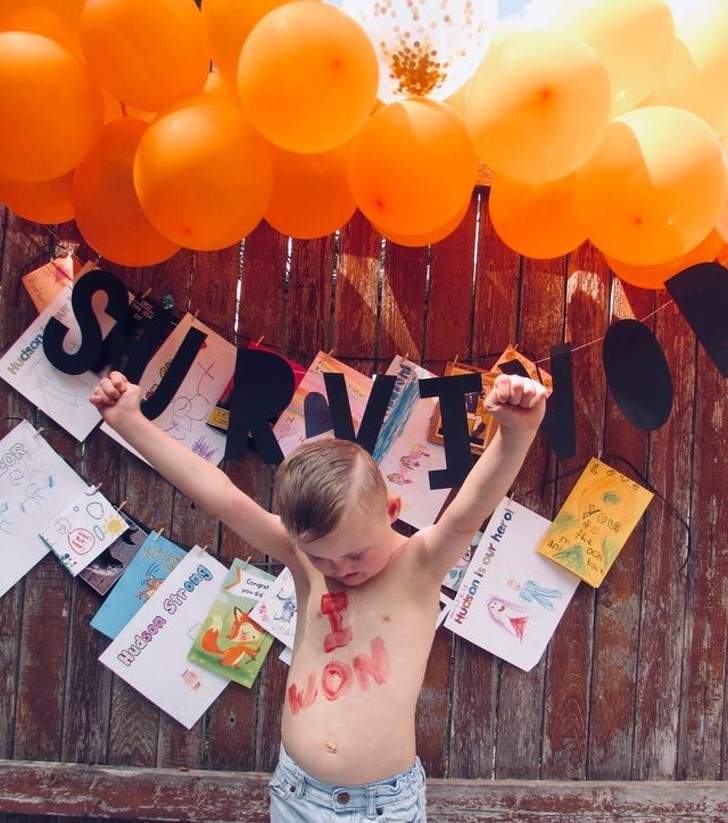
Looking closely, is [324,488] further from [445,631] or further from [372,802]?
[445,631]

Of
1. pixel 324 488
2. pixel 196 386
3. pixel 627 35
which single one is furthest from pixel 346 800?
pixel 627 35

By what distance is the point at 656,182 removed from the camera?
4.90ft

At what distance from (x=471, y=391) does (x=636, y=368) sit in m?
0.41

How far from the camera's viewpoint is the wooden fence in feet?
6.81

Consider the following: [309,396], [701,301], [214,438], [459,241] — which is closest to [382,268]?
[459,241]

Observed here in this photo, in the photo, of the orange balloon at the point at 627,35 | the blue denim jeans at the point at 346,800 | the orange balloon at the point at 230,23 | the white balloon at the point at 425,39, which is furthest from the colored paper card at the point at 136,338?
the orange balloon at the point at 627,35

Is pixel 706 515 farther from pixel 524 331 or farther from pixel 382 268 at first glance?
pixel 382 268

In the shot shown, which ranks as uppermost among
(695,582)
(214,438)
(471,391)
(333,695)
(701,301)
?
(701,301)

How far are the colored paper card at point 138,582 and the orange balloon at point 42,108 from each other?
96cm

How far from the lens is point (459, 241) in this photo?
2105 mm

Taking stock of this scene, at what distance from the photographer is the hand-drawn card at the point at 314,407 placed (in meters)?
2.03

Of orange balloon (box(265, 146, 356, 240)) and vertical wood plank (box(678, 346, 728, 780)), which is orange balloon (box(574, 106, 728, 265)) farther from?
vertical wood plank (box(678, 346, 728, 780))

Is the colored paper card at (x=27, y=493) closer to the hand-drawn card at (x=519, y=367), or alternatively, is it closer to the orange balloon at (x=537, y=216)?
the hand-drawn card at (x=519, y=367)

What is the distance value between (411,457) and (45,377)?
980 mm
